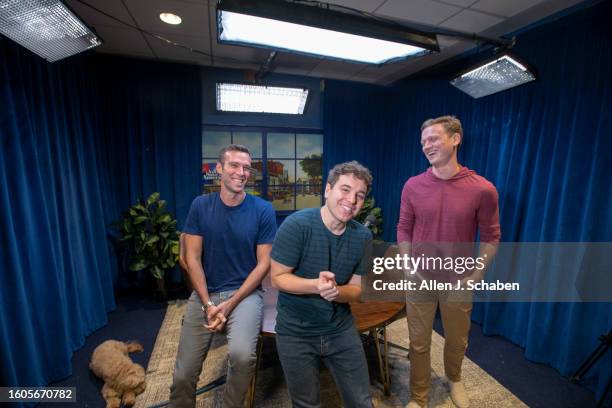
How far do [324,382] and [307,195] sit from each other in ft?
9.07

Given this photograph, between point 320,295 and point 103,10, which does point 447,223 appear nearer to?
point 320,295

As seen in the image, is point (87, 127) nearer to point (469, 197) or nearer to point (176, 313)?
point (176, 313)

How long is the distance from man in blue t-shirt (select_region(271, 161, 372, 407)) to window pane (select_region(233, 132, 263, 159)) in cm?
283

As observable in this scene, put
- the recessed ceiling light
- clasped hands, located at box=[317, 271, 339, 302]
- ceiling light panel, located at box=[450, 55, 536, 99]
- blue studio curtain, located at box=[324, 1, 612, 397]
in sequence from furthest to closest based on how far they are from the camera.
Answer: the recessed ceiling light
ceiling light panel, located at box=[450, 55, 536, 99]
blue studio curtain, located at box=[324, 1, 612, 397]
clasped hands, located at box=[317, 271, 339, 302]

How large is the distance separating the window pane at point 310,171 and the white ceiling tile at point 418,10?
2.30 meters

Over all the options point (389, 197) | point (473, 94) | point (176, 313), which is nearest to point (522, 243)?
point (473, 94)

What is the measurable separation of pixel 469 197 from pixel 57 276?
2.93m

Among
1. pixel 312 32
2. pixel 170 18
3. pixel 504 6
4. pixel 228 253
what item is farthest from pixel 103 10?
pixel 504 6

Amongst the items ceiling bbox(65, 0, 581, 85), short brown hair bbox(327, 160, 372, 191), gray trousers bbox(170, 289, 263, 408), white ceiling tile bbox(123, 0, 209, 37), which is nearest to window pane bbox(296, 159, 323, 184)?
ceiling bbox(65, 0, 581, 85)

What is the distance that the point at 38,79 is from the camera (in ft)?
6.80

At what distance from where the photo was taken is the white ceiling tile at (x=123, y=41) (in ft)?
8.44

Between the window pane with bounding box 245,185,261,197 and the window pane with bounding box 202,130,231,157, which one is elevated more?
the window pane with bounding box 202,130,231,157

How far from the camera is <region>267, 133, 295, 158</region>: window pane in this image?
13.4 ft

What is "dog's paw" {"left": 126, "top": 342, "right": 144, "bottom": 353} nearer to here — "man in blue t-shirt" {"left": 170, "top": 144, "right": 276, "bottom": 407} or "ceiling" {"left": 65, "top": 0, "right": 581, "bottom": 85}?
"man in blue t-shirt" {"left": 170, "top": 144, "right": 276, "bottom": 407}
